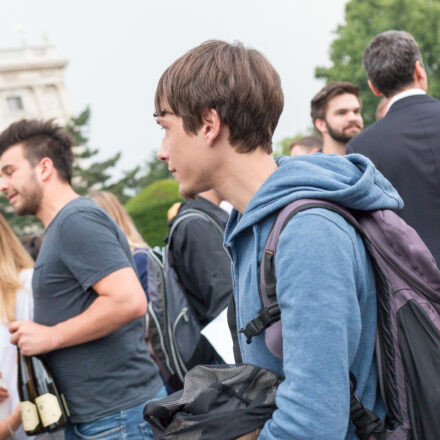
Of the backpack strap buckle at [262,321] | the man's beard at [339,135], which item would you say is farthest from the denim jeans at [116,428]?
the man's beard at [339,135]

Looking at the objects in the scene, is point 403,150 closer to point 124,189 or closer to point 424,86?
point 424,86

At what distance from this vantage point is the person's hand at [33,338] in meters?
2.63

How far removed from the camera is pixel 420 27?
31000 mm

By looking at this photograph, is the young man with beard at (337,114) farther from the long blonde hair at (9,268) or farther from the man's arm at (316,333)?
the man's arm at (316,333)

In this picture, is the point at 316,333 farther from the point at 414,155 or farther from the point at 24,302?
the point at 24,302

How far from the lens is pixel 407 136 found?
2.84 m

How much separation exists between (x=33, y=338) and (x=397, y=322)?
6.19ft

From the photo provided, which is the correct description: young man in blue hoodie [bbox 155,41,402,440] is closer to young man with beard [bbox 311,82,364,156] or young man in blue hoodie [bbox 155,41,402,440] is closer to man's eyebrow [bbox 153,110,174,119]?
man's eyebrow [bbox 153,110,174,119]

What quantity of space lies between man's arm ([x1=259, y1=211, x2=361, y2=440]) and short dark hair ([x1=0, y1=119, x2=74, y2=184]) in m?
2.20

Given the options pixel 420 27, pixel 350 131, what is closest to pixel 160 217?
pixel 350 131

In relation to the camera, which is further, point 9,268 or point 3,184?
point 9,268

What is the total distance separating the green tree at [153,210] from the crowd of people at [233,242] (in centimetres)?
1055

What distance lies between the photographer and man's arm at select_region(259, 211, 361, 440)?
47.7 inches

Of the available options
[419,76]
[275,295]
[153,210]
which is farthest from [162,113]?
[153,210]
